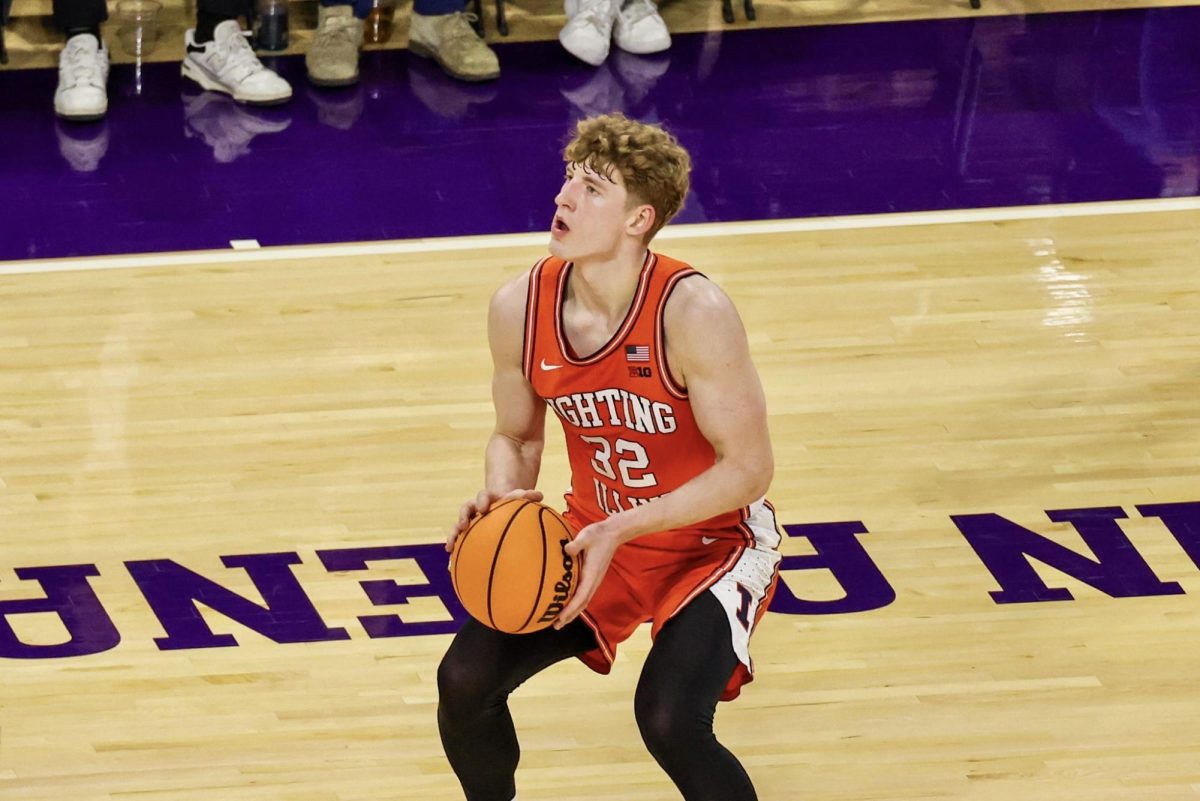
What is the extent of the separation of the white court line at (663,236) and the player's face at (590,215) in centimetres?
311

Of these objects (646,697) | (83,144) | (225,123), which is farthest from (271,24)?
(646,697)

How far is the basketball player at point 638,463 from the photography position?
3191 millimetres

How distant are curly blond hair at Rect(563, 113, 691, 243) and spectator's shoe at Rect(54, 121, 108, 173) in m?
4.36

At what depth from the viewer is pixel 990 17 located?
28.6 feet

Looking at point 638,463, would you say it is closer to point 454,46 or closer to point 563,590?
point 563,590

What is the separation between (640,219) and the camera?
3.26 metres

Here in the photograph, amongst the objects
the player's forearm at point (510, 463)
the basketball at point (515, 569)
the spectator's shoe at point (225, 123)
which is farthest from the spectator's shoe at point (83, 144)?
the basketball at point (515, 569)

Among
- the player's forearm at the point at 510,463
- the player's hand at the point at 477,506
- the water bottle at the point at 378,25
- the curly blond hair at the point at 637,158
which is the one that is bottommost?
the water bottle at the point at 378,25

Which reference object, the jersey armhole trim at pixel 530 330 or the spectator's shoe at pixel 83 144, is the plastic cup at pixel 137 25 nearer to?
the spectator's shoe at pixel 83 144

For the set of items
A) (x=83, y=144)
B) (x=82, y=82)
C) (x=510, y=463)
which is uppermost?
(x=510, y=463)

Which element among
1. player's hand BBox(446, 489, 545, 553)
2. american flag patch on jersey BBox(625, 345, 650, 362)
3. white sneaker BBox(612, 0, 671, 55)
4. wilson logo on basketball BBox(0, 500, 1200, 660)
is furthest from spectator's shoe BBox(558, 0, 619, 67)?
player's hand BBox(446, 489, 545, 553)

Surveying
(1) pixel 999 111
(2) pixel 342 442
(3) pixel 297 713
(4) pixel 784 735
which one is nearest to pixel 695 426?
(4) pixel 784 735

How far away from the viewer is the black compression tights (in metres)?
3.12

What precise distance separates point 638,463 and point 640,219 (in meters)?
0.49
